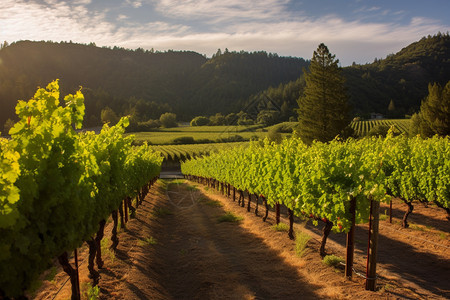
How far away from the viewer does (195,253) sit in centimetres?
962

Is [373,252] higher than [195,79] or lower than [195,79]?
lower

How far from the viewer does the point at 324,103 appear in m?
38.1

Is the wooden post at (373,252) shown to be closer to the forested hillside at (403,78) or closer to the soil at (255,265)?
the soil at (255,265)

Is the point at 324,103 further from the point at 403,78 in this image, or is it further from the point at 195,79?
the point at 195,79

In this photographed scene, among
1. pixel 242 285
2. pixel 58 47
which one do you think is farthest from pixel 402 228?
pixel 58 47

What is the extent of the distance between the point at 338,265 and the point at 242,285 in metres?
2.42

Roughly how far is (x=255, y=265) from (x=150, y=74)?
564 ft

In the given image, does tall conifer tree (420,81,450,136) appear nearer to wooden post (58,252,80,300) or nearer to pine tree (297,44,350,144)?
pine tree (297,44,350,144)

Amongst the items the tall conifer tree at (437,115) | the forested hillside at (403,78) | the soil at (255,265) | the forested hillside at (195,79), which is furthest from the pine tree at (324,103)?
the forested hillside at (403,78)

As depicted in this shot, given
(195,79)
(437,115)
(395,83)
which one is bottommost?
(437,115)

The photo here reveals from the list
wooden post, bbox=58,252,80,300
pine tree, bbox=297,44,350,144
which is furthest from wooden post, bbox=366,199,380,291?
pine tree, bbox=297,44,350,144

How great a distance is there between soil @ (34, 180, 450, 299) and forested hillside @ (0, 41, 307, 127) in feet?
Result: 335

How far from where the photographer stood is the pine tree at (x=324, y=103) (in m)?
37.5

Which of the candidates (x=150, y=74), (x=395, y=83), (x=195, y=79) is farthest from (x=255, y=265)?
(x=150, y=74)
